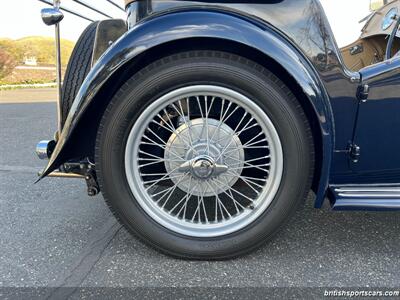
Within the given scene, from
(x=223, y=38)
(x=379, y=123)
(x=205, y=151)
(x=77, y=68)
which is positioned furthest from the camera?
(x=77, y=68)

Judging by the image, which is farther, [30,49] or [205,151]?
[30,49]

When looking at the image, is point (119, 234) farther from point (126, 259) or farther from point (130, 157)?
point (130, 157)

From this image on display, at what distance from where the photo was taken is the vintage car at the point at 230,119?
5.45 ft

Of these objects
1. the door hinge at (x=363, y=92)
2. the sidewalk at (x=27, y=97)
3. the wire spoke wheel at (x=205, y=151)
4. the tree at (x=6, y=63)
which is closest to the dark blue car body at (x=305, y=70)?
the door hinge at (x=363, y=92)

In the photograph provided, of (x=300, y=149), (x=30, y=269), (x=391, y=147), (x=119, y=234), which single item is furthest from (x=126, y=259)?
(x=391, y=147)

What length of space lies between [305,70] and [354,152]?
488 millimetres

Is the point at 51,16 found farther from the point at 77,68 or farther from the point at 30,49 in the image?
the point at 30,49

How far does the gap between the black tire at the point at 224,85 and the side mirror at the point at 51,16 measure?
0.61m

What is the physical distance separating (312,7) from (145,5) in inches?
31.7

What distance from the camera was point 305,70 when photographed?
1631 millimetres

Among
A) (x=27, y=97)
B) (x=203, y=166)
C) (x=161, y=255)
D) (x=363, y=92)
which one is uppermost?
(x=363, y=92)

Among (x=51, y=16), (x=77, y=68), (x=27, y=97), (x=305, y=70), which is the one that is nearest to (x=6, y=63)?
(x=27, y=97)

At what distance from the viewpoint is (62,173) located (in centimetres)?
206

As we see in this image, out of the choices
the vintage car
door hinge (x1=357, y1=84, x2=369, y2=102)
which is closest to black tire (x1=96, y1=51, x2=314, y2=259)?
the vintage car
